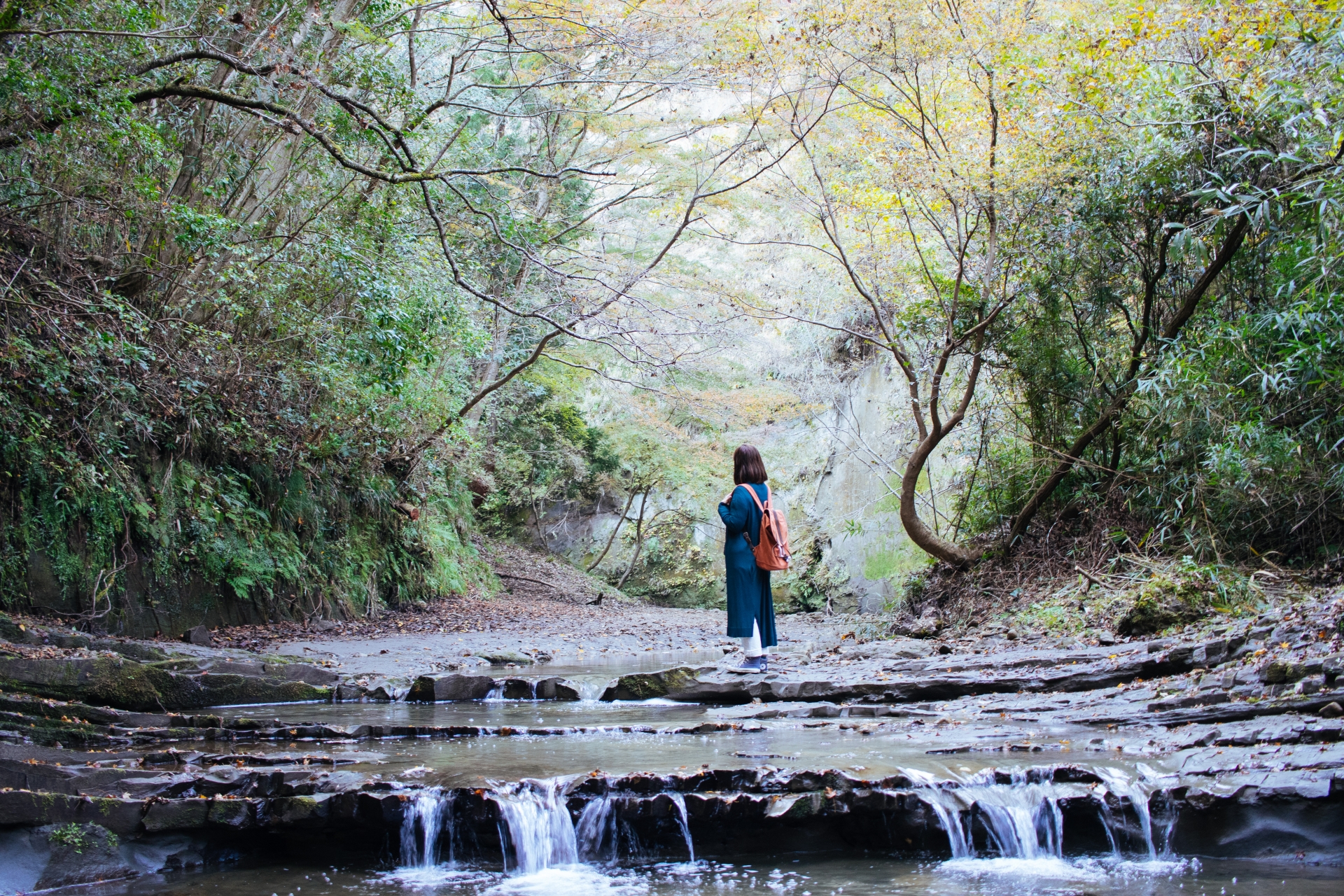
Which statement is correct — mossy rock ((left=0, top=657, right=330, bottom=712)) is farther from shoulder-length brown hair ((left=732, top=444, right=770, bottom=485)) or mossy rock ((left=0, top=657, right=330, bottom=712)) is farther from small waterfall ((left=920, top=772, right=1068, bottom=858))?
small waterfall ((left=920, top=772, right=1068, bottom=858))

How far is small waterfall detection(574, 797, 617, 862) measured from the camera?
429 cm

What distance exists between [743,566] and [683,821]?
12.2 feet

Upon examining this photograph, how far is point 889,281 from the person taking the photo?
40.9 feet

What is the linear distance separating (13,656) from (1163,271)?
1127cm

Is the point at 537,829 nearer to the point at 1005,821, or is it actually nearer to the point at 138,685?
the point at 1005,821

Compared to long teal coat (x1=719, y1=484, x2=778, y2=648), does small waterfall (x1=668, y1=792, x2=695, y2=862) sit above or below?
below

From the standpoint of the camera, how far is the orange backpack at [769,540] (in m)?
7.73

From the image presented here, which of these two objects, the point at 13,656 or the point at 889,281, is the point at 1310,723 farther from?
the point at 889,281

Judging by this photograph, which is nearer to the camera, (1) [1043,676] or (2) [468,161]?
(1) [1043,676]

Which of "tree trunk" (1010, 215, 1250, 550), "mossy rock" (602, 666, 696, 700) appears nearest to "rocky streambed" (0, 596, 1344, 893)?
"mossy rock" (602, 666, 696, 700)

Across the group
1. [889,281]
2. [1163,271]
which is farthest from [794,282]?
[1163,271]

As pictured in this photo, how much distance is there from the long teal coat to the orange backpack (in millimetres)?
43

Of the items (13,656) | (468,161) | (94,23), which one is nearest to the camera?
(13,656)

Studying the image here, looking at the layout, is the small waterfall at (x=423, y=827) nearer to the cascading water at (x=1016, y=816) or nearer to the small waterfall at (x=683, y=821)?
the small waterfall at (x=683, y=821)
